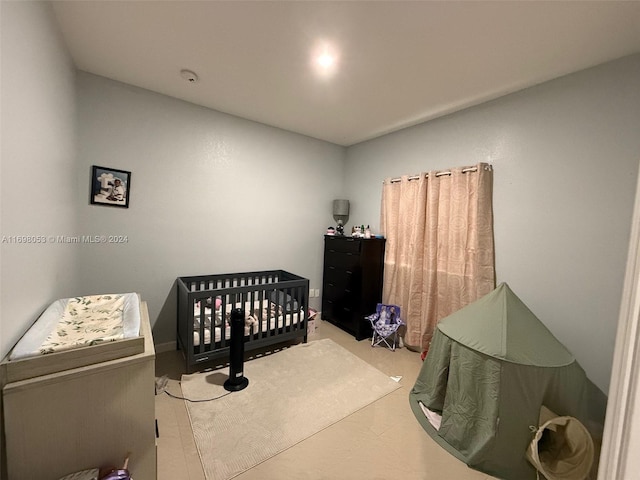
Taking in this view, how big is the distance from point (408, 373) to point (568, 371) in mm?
1204

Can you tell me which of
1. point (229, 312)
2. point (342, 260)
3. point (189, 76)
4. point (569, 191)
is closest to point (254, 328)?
point (229, 312)

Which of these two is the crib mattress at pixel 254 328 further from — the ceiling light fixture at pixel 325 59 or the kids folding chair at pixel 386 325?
the ceiling light fixture at pixel 325 59

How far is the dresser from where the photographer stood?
3.00 m

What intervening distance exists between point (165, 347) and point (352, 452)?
2099mm

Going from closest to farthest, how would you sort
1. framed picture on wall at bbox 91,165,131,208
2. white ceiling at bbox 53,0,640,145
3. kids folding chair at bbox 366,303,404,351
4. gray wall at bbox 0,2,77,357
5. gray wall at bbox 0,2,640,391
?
gray wall at bbox 0,2,77,357 < gray wall at bbox 0,2,640,391 < white ceiling at bbox 53,0,640,145 < framed picture on wall at bbox 91,165,131,208 < kids folding chair at bbox 366,303,404,351

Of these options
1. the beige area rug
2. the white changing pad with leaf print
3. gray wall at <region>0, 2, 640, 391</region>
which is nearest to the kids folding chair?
the beige area rug

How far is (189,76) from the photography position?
2.04 metres

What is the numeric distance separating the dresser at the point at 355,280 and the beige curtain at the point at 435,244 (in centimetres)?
15

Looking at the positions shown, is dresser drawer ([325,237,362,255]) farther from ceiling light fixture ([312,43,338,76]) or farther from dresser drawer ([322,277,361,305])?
ceiling light fixture ([312,43,338,76])

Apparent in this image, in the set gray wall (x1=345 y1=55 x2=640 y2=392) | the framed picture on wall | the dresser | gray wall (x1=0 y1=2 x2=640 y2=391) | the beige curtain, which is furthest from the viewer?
the dresser

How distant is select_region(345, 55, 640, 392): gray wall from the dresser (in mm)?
1260

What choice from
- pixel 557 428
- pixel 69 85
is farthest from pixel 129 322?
pixel 557 428

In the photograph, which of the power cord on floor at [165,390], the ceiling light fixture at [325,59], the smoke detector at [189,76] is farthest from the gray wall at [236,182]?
the ceiling light fixture at [325,59]

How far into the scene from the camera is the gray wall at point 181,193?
219 centimetres
